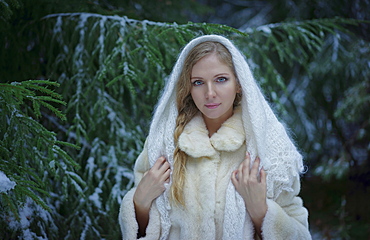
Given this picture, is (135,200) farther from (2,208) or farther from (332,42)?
(332,42)

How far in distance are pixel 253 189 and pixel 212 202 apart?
0.22 m

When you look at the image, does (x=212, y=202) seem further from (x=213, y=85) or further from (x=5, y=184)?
(x=5, y=184)

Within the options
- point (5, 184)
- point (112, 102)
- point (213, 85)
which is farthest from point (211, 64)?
point (112, 102)

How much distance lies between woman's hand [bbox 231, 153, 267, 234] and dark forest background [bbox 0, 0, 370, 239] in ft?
1.82

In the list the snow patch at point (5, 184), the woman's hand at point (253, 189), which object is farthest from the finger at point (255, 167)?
the snow patch at point (5, 184)

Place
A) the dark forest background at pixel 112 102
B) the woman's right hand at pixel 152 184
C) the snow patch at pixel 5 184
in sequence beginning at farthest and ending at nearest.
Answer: the dark forest background at pixel 112 102, the woman's right hand at pixel 152 184, the snow patch at pixel 5 184

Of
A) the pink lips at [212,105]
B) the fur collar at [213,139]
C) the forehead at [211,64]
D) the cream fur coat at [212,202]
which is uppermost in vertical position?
the forehead at [211,64]

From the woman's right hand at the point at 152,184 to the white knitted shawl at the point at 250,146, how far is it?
0.04 m

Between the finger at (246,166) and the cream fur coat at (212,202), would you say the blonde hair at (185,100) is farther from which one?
the finger at (246,166)

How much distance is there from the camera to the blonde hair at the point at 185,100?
186 centimetres

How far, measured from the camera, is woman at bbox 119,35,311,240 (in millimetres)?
1840

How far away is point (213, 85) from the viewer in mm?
1849

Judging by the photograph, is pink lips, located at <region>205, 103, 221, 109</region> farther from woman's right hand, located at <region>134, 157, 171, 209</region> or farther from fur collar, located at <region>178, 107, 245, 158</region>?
woman's right hand, located at <region>134, 157, 171, 209</region>

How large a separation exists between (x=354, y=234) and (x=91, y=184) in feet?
10.1
